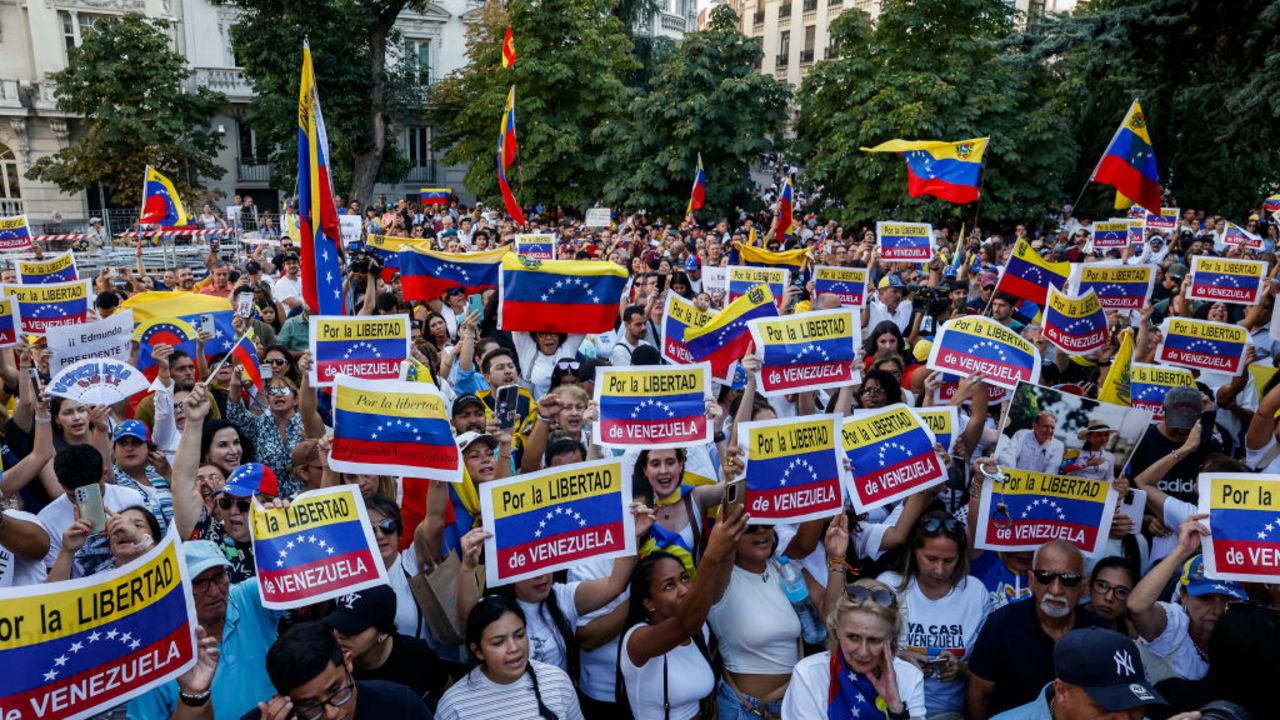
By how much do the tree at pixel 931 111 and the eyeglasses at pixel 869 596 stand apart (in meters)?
22.2

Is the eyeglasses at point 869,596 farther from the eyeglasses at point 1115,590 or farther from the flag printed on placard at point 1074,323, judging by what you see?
the flag printed on placard at point 1074,323

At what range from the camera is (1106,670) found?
314 cm

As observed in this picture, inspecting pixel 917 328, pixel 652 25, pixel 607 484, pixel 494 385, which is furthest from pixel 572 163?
pixel 607 484

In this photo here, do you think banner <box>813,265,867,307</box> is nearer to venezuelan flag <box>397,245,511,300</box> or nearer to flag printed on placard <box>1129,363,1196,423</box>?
venezuelan flag <box>397,245,511,300</box>

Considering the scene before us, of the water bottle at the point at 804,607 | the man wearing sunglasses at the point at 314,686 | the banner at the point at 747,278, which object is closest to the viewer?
the man wearing sunglasses at the point at 314,686

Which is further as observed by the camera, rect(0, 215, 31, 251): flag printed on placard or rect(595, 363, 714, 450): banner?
rect(0, 215, 31, 251): flag printed on placard

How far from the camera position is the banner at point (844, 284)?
10.1 meters

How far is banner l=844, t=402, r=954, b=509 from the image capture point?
16.8ft

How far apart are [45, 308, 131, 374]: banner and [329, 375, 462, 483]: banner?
313cm

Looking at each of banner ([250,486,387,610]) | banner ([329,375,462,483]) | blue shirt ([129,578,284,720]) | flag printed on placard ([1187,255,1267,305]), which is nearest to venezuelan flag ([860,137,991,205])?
flag printed on placard ([1187,255,1267,305])

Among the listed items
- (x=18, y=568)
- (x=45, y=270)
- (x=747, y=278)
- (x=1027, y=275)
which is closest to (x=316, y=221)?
(x=18, y=568)

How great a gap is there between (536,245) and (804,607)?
884 centimetres

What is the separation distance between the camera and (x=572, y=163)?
31547mm

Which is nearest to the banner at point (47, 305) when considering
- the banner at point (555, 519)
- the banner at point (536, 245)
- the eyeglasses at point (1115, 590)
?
the banner at point (536, 245)
